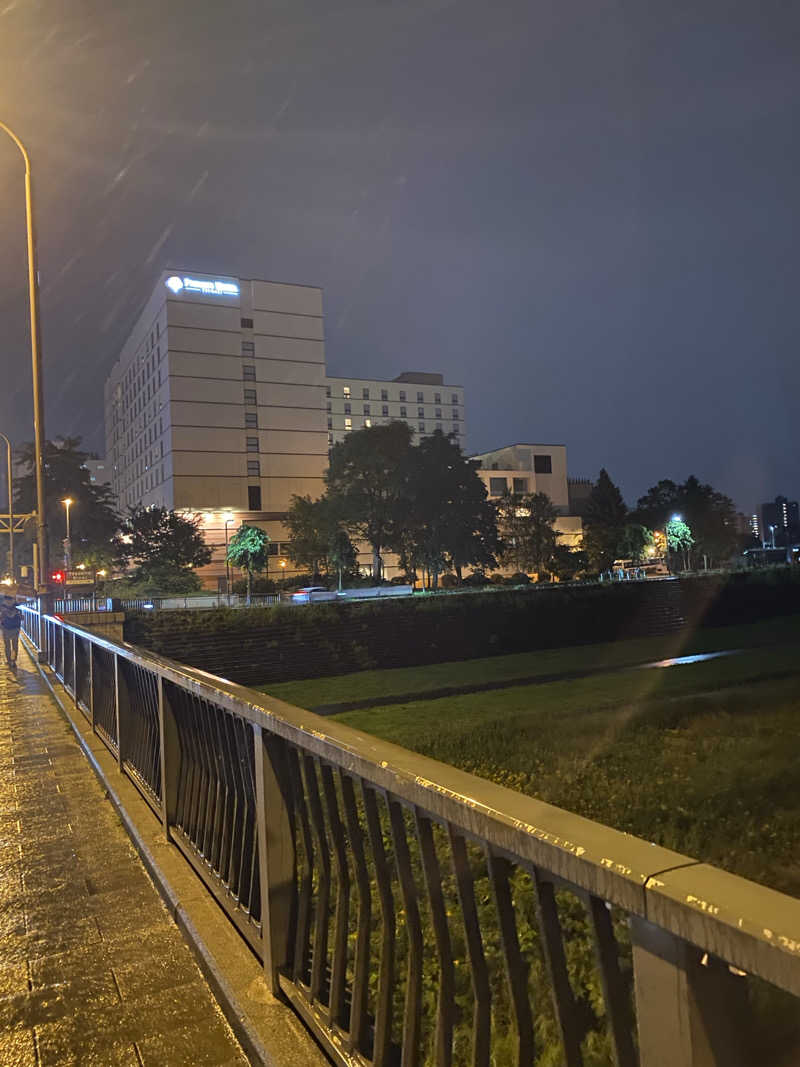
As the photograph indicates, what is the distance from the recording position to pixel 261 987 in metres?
3.18

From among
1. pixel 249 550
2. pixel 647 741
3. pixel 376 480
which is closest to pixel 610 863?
pixel 647 741

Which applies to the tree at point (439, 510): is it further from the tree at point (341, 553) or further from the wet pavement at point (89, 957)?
the wet pavement at point (89, 957)

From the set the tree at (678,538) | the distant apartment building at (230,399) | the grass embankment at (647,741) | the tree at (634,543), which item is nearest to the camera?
the grass embankment at (647,741)

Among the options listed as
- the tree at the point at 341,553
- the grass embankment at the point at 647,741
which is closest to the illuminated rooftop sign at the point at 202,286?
the tree at the point at 341,553

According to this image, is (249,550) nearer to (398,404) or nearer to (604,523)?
(604,523)

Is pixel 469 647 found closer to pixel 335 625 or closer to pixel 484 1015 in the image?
pixel 335 625

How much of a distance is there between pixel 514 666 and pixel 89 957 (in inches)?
1113

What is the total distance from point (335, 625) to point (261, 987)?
90.8 ft

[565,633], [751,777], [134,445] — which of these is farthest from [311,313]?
[751,777]

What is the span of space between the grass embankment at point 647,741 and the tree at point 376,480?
3415 cm

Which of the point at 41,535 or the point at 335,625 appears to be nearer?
the point at 41,535

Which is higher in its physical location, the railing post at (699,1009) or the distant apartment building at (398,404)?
the distant apartment building at (398,404)

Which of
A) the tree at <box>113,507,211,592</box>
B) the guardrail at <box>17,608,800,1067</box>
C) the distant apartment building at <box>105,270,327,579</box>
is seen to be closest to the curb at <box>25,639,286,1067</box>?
the guardrail at <box>17,608,800,1067</box>

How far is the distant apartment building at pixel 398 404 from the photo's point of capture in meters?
115
